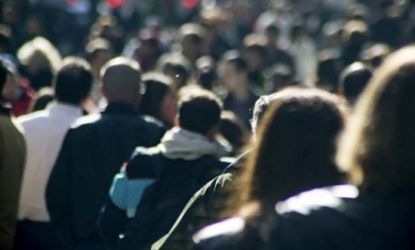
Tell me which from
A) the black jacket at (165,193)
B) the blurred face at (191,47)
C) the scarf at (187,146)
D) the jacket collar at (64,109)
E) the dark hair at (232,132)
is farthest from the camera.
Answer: the blurred face at (191,47)

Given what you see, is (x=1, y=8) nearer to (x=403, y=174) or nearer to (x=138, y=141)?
(x=138, y=141)

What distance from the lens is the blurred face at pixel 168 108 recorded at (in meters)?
8.35

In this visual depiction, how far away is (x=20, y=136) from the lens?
6.92 m

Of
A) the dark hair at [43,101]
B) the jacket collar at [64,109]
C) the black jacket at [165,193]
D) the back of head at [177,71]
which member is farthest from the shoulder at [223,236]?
the back of head at [177,71]

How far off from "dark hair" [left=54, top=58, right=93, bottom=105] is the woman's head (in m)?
0.36

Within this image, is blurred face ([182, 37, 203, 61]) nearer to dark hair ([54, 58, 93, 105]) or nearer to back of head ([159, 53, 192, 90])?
back of head ([159, 53, 192, 90])

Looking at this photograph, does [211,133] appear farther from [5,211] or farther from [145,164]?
[5,211]

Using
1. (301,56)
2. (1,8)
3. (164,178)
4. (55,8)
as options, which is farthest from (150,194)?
(55,8)

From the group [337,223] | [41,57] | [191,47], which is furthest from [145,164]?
[191,47]

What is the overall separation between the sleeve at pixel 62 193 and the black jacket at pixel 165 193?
3.36ft

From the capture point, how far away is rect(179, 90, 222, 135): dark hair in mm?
6684

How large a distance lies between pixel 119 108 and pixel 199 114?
115 cm

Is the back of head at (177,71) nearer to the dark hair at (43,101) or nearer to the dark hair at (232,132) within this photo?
the dark hair at (43,101)

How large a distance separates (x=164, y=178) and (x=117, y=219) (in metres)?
0.56
